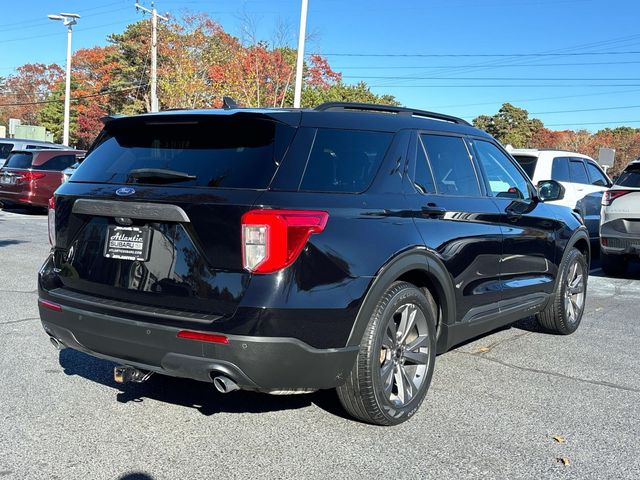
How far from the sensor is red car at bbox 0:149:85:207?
16.0m

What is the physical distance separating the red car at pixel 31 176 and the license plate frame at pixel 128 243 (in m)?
13.6

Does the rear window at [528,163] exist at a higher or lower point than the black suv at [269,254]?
higher

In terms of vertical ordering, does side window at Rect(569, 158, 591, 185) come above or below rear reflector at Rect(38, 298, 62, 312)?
above

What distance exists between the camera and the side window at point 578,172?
10859 millimetres

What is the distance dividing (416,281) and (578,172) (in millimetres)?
8055

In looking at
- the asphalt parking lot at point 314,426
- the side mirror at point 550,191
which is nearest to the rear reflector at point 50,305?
the asphalt parking lot at point 314,426

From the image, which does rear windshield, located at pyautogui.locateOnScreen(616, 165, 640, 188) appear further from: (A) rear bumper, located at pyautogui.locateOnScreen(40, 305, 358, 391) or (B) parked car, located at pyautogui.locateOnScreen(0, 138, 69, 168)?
(B) parked car, located at pyautogui.locateOnScreen(0, 138, 69, 168)

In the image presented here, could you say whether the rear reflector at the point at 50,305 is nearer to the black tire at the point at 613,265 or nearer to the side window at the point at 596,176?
the black tire at the point at 613,265

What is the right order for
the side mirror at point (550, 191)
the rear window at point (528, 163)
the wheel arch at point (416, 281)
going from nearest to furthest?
the wheel arch at point (416, 281), the side mirror at point (550, 191), the rear window at point (528, 163)

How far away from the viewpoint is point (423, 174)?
13.7 ft

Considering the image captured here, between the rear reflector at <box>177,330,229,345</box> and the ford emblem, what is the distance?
84 cm

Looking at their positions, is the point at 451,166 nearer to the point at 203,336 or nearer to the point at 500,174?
the point at 500,174

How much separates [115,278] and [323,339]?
119 cm

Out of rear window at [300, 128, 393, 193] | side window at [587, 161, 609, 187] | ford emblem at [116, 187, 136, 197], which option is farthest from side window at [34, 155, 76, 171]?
rear window at [300, 128, 393, 193]
